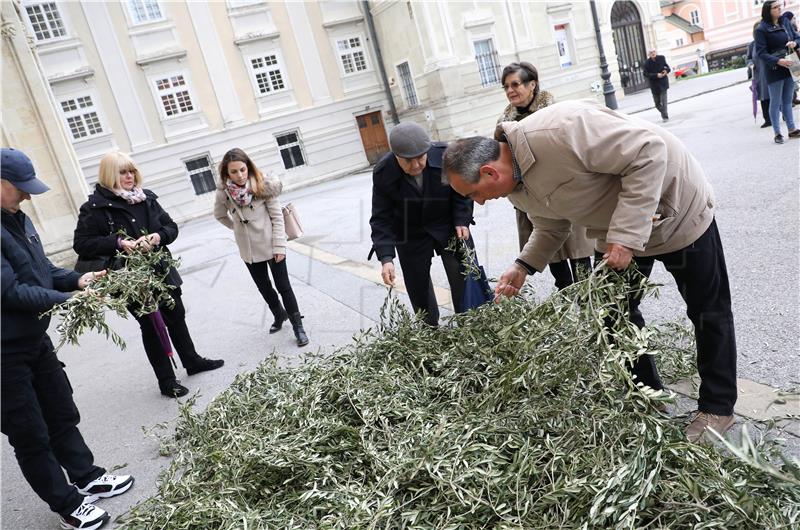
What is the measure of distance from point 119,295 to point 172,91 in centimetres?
2259

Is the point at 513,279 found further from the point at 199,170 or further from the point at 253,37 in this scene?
the point at 253,37

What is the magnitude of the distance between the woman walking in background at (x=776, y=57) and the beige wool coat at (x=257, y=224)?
7491mm

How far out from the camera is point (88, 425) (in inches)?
197

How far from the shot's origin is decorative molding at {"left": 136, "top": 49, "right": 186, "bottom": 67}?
23344 millimetres

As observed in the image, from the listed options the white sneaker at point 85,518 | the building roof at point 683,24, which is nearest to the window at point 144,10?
the white sneaker at point 85,518

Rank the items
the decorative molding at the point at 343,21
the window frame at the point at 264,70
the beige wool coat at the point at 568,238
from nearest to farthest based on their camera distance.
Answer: the beige wool coat at the point at 568,238 < the window frame at the point at 264,70 < the decorative molding at the point at 343,21

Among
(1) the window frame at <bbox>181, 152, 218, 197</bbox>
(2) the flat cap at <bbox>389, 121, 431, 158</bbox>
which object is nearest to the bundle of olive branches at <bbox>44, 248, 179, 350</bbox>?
(2) the flat cap at <bbox>389, 121, 431, 158</bbox>

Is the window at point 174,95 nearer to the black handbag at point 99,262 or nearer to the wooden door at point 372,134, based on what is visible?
the wooden door at point 372,134

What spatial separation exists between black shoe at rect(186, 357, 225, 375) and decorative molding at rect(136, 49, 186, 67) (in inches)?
859

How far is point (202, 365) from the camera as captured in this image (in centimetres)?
558

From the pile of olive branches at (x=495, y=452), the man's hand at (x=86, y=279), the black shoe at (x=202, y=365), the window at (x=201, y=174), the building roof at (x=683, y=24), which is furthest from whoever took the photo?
the building roof at (x=683, y=24)

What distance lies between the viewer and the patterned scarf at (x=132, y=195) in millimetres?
4680

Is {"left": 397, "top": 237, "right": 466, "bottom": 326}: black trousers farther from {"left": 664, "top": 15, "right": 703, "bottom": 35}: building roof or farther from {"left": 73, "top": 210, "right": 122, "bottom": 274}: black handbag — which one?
{"left": 664, "top": 15, "right": 703, "bottom": 35}: building roof

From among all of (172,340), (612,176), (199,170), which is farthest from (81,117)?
(612,176)
